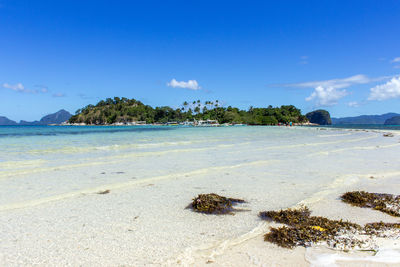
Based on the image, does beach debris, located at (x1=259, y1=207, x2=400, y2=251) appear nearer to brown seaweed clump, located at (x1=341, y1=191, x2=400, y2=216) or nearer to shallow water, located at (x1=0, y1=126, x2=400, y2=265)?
shallow water, located at (x1=0, y1=126, x2=400, y2=265)

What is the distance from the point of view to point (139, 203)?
4984 mm

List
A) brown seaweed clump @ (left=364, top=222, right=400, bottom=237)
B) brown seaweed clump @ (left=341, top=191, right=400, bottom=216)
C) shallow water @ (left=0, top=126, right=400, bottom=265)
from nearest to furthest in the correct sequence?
shallow water @ (left=0, top=126, right=400, bottom=265) → brown seaweed clump @ (left=364, top=222, right=400, bottom=237) → brown seaweed clump @ (left=341, top=191, right=400, bottom=216)

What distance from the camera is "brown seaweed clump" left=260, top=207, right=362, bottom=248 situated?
3.21m

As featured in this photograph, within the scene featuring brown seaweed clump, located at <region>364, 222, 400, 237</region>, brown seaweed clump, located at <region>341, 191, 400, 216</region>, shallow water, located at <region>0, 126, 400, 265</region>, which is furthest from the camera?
brown seaweed clump, located at <region>341, 191, 400, 216</region>

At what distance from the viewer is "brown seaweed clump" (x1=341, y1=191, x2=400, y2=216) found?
4.40m

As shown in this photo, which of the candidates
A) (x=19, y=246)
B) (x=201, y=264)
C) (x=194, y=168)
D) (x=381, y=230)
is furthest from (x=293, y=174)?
(x=19, y=246)

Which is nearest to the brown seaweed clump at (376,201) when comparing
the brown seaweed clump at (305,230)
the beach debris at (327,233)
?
the beach debris at (327,233)

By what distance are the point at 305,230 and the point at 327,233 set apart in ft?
0.90

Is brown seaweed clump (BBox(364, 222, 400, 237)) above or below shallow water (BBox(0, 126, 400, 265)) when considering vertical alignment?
above

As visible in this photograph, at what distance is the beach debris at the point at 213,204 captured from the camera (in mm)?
4465

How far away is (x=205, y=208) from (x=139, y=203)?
1.38 metres

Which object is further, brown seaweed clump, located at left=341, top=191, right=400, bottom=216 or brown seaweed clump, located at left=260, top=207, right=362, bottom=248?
brown seaweed clump, located at left=341, top=191, right=400, bottom=216

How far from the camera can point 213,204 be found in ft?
15.2

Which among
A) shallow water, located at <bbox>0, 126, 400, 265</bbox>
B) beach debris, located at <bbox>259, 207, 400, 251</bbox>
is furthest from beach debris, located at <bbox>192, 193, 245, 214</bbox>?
→ beach debris, located at <bbox>259, 207, 400, 251</bbox>
